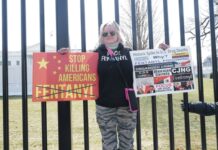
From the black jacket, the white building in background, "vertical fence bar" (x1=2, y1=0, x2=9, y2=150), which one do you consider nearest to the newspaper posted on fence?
the black jacket

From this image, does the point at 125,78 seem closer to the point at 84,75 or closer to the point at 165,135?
the point at 84,75

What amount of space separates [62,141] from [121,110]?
0.69m

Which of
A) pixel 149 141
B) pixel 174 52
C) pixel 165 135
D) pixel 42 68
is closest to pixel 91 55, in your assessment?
pixel 42 68

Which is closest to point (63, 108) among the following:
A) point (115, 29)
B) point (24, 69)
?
point (24, 69)

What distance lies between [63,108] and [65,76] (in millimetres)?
317

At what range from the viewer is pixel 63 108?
3.63m

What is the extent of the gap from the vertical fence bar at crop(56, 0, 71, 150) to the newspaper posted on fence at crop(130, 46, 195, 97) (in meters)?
0.71

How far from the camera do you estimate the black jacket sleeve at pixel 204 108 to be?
3.35 metres

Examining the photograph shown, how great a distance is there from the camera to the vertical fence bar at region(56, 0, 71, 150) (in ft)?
11.9

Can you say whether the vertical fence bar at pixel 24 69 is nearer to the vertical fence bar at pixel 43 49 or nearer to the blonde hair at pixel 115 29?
the vertical fence bar at pixel 43 49

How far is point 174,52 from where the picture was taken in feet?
12.2

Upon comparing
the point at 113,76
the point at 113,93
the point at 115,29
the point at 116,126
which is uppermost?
the point at 115,29

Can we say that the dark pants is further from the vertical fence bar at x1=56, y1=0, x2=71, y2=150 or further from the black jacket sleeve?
the black jacket sleeve

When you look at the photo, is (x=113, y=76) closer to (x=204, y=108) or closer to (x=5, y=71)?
(x=204, y=108)
